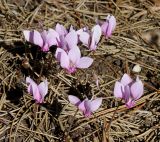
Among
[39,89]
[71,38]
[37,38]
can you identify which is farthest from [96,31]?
[39,89]

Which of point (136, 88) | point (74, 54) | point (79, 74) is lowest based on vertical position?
point (79, 74)

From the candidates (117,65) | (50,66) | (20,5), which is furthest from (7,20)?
(117,65)

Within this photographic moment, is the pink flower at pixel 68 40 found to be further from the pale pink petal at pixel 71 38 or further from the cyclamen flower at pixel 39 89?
the cyclamen flower at pixel 39 89

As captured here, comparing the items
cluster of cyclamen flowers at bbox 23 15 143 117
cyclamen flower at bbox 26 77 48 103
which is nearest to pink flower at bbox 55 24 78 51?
cluster of cyclamen flowers at bbox 23 15 143 117

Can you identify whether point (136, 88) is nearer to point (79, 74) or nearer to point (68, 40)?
point (68, 40)

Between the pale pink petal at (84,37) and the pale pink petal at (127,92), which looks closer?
the pale pink petal at (127,92)

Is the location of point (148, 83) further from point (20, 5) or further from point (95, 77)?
point (20, 5)

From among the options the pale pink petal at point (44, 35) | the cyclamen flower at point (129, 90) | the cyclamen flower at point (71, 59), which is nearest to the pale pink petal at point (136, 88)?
the cyclamen flower at point (129, 90)
